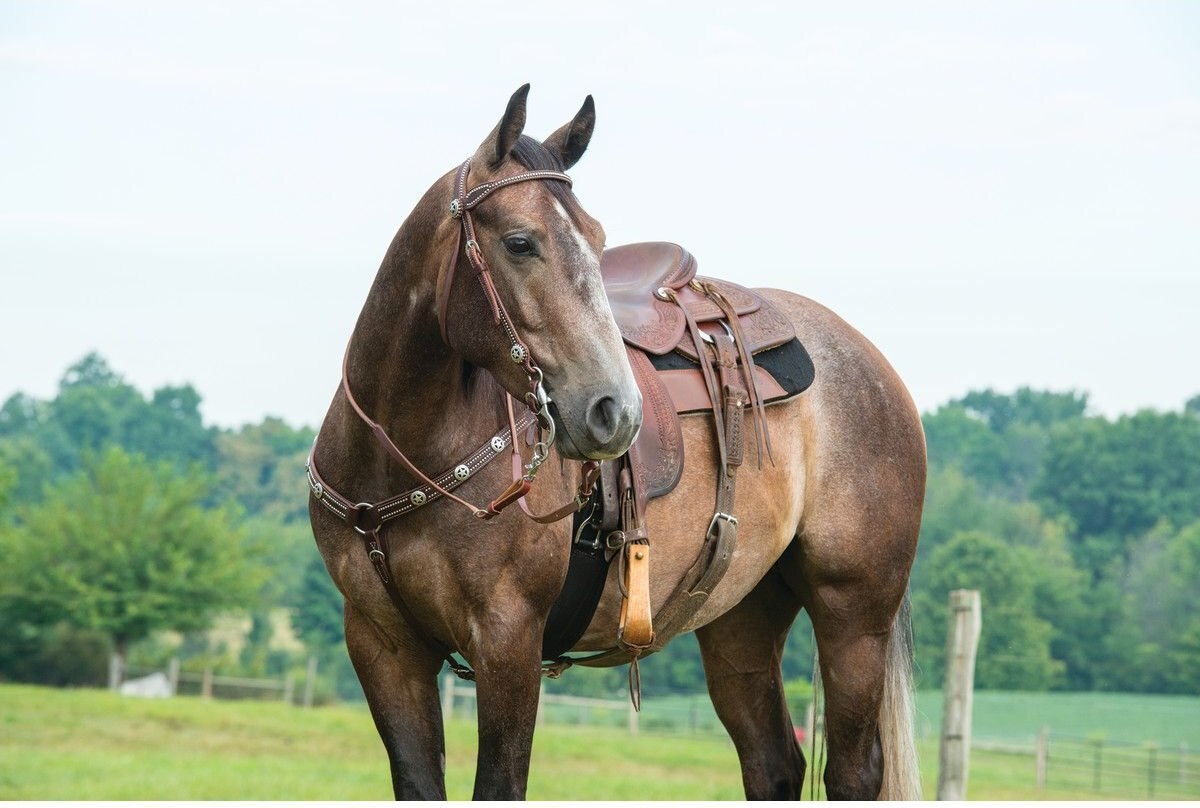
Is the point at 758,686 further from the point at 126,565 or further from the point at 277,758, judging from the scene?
the point at 126,565

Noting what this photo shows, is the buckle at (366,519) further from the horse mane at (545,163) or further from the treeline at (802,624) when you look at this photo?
the treeline at (802,624)

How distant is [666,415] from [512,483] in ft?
2.75

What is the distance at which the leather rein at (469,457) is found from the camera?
3.21 metres

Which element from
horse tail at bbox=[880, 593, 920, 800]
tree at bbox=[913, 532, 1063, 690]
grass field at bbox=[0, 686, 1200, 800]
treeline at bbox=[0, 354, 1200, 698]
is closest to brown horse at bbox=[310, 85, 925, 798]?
horse tail at bbox=[880, 593, 920, 800]

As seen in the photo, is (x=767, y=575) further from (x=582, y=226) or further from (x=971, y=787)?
(x=971, y=787)

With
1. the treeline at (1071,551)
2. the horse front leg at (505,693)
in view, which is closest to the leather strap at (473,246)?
the horse front leg at (505,693)

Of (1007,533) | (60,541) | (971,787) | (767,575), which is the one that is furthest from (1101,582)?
(767,575)

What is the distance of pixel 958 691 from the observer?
31.7 ft

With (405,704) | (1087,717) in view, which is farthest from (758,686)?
(1087,717)

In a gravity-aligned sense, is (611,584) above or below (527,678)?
above

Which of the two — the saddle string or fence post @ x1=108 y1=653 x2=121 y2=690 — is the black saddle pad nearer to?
the saddle string

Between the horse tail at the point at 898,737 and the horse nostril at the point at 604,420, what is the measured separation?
2366 millimetres

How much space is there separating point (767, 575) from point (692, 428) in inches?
40.8

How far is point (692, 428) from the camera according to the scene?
13.9ft
